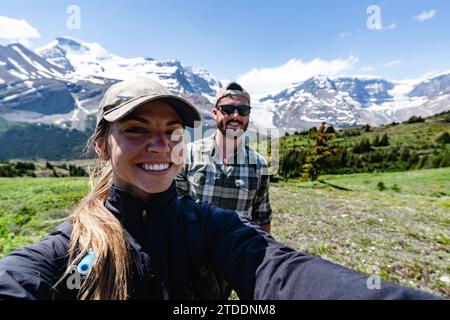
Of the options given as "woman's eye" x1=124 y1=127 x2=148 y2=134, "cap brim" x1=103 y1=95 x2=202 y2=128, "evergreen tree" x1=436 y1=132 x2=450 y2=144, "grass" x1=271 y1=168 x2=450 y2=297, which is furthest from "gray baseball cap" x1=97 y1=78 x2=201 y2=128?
"evergreen tree" x1=436 y1=132 x2=450 y2=144

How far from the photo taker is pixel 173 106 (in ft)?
7.84

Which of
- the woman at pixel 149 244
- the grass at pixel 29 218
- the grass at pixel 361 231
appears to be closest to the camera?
the woman at pixel 149 244

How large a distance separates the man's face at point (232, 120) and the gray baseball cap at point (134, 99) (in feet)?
6.45

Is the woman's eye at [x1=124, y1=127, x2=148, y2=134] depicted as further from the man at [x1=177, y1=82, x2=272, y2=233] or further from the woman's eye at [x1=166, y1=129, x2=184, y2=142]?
the man at [x1=177, y1=82, x2=272, y2=233]

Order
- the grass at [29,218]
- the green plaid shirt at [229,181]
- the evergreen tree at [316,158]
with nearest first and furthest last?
the green plaid shirt at [229,181] < the grass at [29,218] < the evergreen tree at [316,158]

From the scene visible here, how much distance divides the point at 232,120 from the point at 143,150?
93.1 inches

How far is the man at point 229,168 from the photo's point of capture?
168 inches

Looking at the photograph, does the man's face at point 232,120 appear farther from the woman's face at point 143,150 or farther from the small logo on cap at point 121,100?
the small logo on cap at point 121,100

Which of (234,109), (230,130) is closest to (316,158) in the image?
(234,109)

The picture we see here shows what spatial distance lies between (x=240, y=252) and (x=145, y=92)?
145 centimetres

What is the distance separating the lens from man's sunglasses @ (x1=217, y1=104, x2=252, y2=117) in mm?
4496

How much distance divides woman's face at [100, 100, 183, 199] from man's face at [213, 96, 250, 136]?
2.12m

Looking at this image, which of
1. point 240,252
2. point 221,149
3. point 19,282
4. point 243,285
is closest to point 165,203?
point 240,252

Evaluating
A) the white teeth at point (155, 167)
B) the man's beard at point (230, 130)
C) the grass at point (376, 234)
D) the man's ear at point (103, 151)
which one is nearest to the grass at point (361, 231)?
the grass at point (376, 234)
